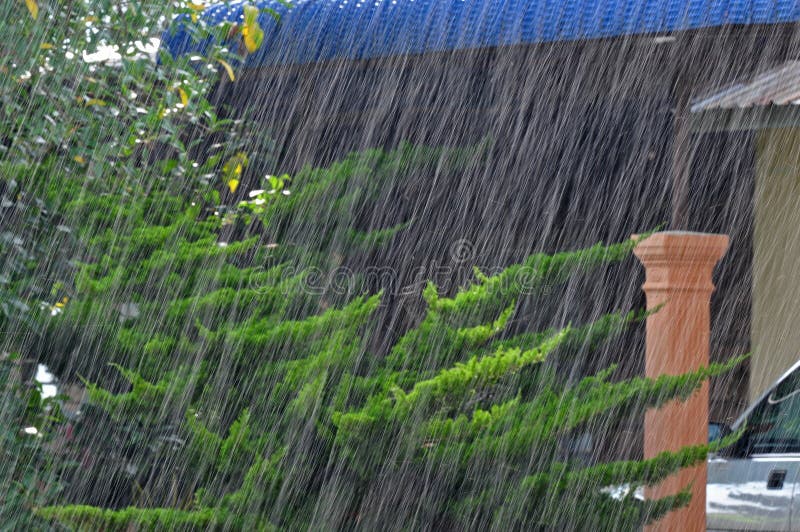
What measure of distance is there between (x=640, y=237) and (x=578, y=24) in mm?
2460

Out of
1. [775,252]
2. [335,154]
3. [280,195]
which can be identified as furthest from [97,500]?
[775,252]

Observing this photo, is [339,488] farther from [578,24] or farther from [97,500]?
[578,24]

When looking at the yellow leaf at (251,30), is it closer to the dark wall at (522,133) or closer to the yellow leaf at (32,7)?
the yellow leaf at (32,7)

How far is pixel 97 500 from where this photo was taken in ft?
12.7

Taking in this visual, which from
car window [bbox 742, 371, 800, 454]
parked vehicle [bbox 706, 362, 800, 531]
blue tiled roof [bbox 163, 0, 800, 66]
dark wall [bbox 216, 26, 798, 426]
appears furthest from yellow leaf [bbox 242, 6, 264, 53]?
car window [bbox 742, 371, 800, 454]

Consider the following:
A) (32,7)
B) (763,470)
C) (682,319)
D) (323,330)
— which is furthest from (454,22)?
(323,330)

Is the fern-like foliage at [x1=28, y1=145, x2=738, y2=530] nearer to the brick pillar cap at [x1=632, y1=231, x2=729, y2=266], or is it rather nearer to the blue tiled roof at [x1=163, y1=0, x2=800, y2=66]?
the brick pillar cap at [x1=632, y1=231, x2=729, y2=266]

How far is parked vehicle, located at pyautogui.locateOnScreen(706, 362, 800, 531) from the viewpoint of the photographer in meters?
5.43

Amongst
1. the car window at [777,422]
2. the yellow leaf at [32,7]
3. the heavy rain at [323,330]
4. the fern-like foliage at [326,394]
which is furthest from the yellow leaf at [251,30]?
the car window at [777,422]

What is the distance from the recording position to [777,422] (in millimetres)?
5750

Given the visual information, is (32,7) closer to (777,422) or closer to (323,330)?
(323,330)

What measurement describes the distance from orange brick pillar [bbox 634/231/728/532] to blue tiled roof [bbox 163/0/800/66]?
1.35 m

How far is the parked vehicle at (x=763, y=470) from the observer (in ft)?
17.8

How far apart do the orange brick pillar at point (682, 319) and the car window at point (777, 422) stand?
87cm
